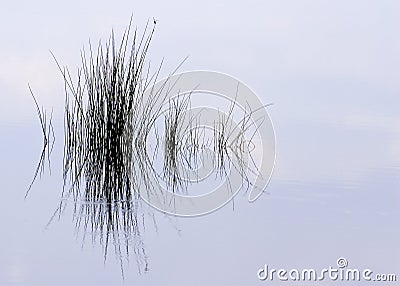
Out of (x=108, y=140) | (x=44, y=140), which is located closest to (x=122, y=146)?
(x=108, y=140)

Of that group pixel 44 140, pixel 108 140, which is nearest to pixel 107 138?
pixel 108 140

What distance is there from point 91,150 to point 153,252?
3.26ft

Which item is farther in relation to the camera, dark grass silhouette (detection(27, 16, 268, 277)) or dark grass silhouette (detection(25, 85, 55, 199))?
dark grass silhouette (detection(25, 85, 55, 199))

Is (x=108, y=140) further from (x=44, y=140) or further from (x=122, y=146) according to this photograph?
(x=44, y=140)

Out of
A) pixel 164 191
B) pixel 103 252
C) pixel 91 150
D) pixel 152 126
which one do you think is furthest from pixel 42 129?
pixel 103 252

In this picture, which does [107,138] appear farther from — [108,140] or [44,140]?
[44,140]

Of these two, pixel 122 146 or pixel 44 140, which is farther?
pixel 44 140

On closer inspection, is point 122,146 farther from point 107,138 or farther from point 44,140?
point 44,140

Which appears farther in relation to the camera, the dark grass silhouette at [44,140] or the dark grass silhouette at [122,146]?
the dark grass silhouette at [44,140]

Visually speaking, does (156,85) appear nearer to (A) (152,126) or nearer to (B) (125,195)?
(A) (152,126)

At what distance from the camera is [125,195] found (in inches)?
127

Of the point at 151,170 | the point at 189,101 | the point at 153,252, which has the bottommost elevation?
the point at 153,252

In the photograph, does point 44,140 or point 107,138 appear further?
point 44,140

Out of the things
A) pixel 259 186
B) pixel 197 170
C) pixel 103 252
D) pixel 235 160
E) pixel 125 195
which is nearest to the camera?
pixel 103 252
